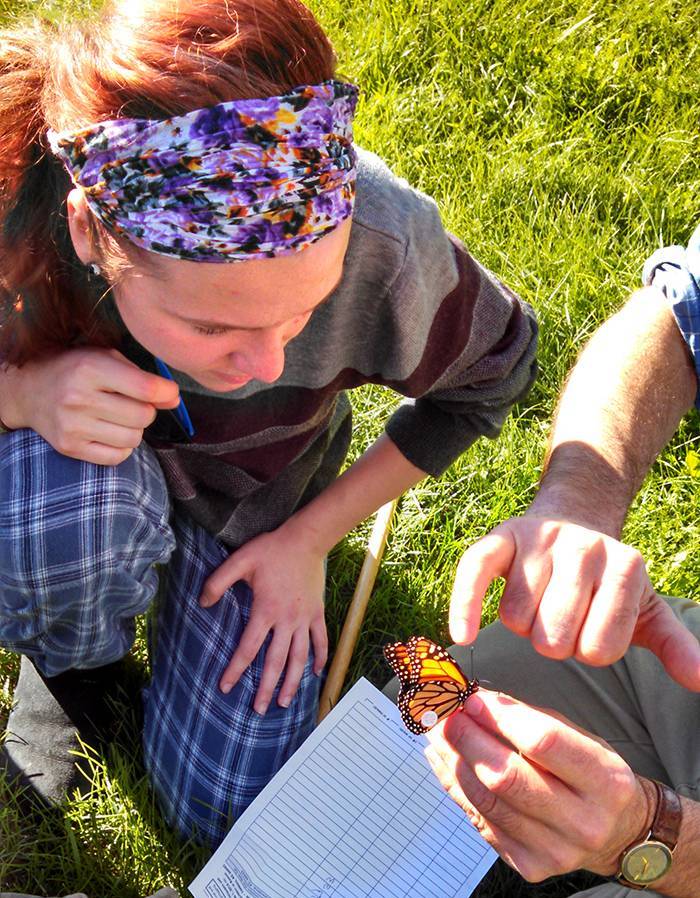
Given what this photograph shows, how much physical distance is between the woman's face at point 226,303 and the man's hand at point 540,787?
0.61 meters

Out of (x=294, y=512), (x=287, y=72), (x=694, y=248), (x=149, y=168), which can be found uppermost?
(x=287, y=72)

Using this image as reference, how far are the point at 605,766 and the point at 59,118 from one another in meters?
1.16

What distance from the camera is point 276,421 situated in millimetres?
1937

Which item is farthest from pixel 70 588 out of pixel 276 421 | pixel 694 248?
pixel 694 248

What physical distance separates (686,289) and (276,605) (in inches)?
41.4

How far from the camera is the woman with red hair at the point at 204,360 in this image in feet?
4.30

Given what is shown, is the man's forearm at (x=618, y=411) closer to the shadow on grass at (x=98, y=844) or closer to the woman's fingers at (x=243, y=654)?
the woman's fingers at (x=243, y=654)

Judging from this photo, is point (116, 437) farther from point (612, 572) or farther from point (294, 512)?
point (612, 572)

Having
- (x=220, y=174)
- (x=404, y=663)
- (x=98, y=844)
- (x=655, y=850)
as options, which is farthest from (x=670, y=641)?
(x=98, y=844)

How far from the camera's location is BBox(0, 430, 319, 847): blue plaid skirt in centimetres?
176

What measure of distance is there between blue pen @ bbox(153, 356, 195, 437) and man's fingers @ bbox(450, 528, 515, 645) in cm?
62

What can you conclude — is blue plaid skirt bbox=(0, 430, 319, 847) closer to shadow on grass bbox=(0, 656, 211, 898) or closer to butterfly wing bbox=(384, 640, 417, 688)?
shadow on grass bbox=(0, 656, 211, 898)

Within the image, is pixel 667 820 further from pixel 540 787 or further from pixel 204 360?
pixel 204 360

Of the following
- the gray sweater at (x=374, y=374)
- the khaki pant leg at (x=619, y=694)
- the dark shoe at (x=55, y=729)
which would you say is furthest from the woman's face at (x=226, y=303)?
the dark shoe at (x=55, y=729)
